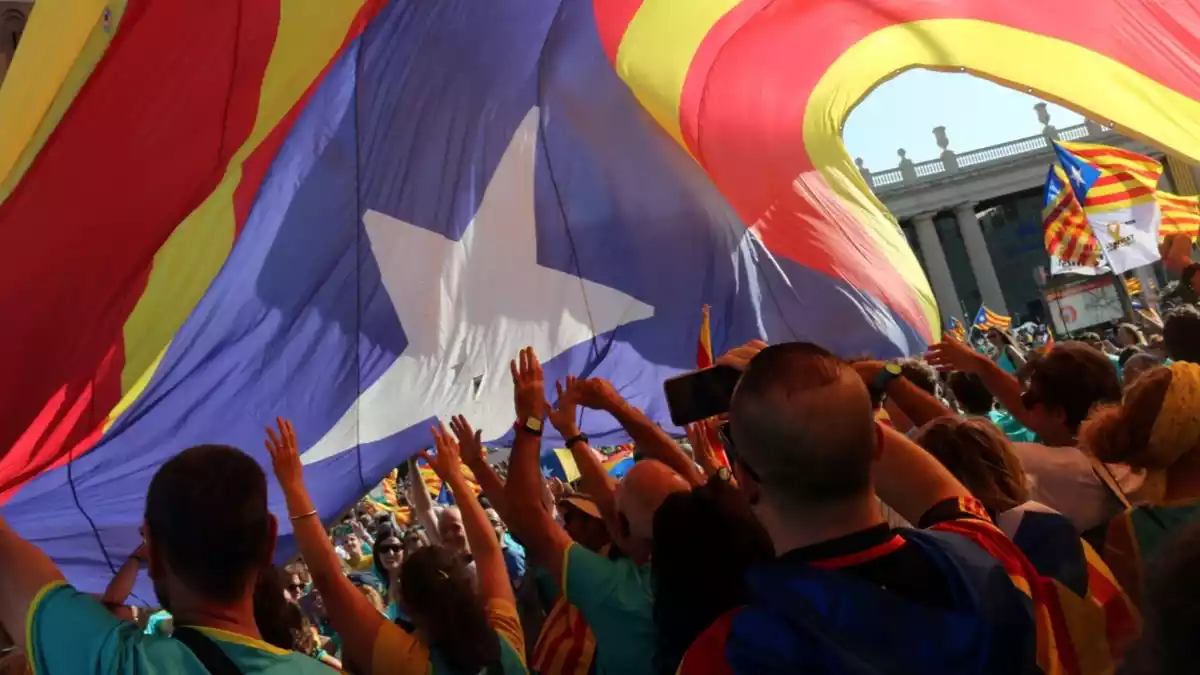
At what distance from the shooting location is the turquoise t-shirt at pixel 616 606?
2.00 m

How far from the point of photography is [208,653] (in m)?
1.47

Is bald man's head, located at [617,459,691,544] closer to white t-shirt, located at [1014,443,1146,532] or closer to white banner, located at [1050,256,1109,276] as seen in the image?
white t-shirt, located at [1014,443,1146,532]

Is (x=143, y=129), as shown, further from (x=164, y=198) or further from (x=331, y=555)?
(x=331, y=555)

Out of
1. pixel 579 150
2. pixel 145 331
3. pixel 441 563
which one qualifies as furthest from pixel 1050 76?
pixel 145 331

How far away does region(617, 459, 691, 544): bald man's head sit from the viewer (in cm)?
204

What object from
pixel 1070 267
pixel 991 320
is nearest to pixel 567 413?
pixel 1070 267

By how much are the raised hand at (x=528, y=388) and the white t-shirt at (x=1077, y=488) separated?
1.20m

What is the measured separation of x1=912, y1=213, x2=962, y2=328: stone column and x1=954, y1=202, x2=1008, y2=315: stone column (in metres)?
1.53

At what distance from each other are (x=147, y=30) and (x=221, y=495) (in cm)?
147

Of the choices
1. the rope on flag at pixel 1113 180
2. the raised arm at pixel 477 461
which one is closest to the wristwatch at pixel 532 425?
the raised arm at pixel 477 461

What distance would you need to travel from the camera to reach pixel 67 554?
2.93 m

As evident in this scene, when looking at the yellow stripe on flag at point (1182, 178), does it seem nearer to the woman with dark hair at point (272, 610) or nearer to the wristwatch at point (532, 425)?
the wristwatch at point (532, 425)

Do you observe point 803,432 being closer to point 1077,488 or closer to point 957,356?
point 1077,488

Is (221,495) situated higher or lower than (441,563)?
higher
